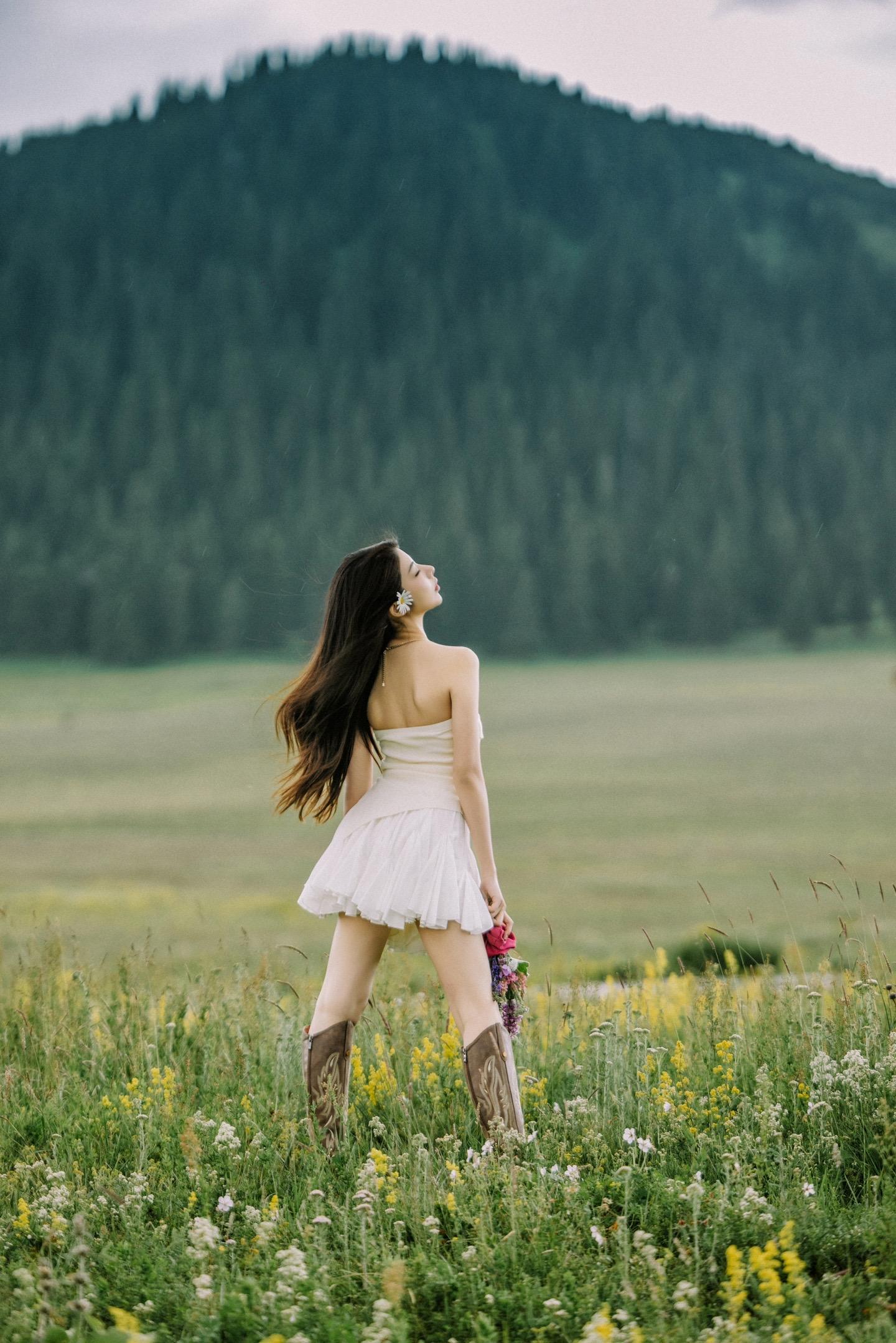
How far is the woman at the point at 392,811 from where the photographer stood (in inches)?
177

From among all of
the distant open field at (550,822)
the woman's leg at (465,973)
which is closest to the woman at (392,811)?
the woman's leg at (465,973)

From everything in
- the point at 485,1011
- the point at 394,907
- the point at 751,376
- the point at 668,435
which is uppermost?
the point at 751,376

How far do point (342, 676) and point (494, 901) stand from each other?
40.3 inches

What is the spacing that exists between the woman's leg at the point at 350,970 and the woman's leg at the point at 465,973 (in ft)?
0.70

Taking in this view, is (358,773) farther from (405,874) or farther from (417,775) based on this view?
(405,874)

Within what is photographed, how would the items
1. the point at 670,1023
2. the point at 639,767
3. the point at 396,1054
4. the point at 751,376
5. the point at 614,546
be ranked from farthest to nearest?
the point at 751,376 < the point at 614,546 < the point at 639,767 < the point at 670,1023 < the point at 396,1054

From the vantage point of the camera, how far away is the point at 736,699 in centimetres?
9088

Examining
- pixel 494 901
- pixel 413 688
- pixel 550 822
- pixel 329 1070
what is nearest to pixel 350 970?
pixel 329 1070

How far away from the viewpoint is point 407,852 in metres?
4.56

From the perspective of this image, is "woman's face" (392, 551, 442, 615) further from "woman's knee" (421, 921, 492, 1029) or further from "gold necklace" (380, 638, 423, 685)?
"woman's knee" (421, 921, 492, 1029)

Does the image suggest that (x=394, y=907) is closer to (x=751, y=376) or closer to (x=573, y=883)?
(x=573, y=883)

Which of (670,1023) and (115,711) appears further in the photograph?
(115,711)

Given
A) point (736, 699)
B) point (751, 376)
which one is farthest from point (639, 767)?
point (751, 376)

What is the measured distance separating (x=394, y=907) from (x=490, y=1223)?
114 cm
